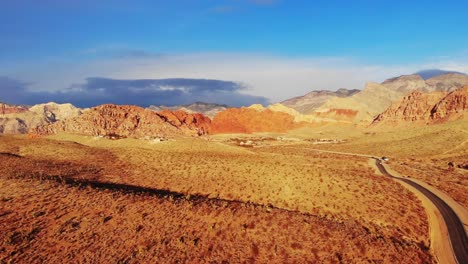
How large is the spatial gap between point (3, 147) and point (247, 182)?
4580cm

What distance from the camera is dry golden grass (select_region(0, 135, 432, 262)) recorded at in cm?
2047

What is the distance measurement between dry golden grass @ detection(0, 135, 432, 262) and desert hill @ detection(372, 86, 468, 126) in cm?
13137

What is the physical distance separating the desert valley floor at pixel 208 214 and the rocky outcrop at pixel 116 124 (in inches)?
4139

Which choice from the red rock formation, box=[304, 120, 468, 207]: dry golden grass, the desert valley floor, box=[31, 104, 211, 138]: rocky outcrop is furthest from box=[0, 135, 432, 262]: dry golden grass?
the red rock formation

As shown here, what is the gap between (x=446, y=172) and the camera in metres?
50.9

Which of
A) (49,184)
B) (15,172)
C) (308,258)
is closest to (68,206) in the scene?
(49,184)

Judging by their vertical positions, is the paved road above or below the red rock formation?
below

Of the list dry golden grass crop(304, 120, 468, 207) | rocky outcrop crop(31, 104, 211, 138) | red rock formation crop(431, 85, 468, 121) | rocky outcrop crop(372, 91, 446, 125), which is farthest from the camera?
rocky outcrop crop(372, 91, 446, 125)

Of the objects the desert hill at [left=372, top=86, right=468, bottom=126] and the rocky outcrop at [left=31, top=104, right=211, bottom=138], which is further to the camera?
the rocky outcrop at [left=31, top=104, right=211, bottom=138]

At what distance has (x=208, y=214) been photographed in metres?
25.0

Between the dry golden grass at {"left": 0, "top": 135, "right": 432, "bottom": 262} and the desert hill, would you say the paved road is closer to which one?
the dry golden grass at {"left": 0, "top": 135, "right": 432, "bottom": 262}

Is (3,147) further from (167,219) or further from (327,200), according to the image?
(327,200)

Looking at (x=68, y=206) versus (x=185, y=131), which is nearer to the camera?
(x=68, y=206)

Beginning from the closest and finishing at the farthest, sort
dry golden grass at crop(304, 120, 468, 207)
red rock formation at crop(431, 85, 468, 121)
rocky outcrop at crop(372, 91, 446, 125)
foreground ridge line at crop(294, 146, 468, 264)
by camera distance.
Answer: foreground ridge line at crop(294, 146, 468, 264) < dry golden grass at crop(304, 120, 468, 207) < red rock formation at crop(431, 85, 468, 121) < rocky outcrop at crop(372, 91, 446, 125)
